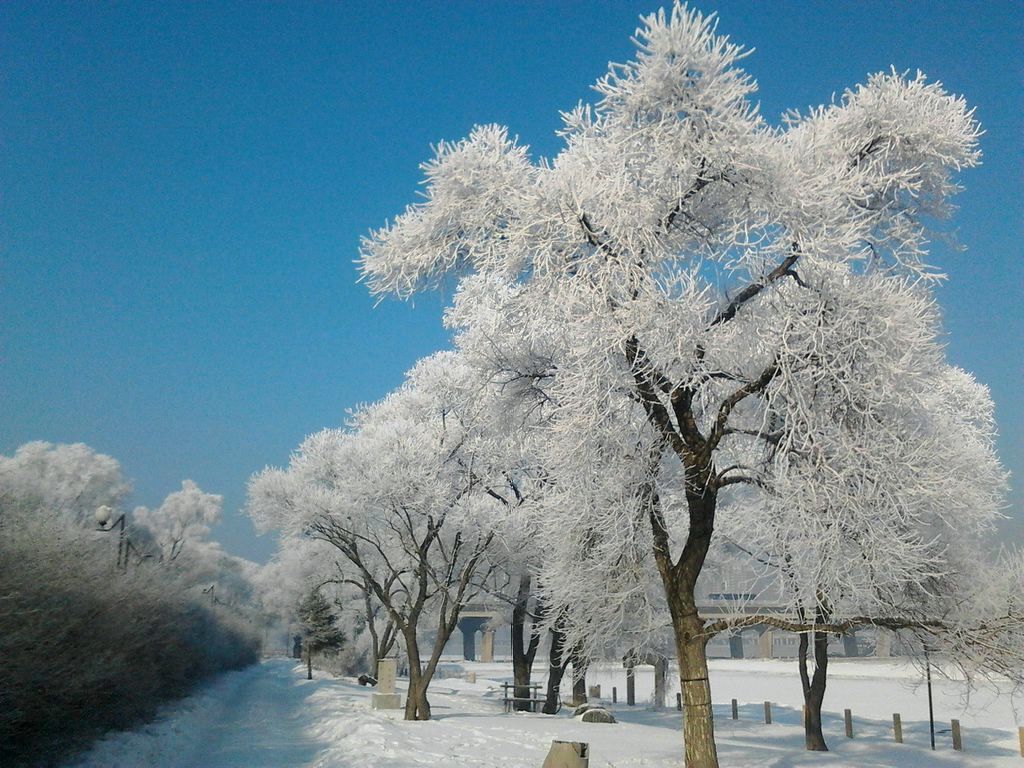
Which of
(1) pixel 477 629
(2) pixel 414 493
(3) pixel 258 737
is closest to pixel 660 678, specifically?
(2) pixel 414 493

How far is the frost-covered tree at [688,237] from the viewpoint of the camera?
949 cm

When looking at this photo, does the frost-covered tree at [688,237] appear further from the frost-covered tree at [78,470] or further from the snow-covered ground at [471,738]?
the frost-covered tree at [78,470]

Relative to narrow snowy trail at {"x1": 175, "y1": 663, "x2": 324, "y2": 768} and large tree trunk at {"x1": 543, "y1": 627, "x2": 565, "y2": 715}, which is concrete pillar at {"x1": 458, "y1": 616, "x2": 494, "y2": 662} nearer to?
narrow snowy trail at {"x1": 175, "y1": 663, "x2": 324, "y2": 768}

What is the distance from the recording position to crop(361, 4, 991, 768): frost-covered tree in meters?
9.49

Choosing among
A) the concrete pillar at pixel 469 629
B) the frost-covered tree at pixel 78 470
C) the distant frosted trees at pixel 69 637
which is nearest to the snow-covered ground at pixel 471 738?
the distant frosted trees at pixel 69 637

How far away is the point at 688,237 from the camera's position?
35.6ft

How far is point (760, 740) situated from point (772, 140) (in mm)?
18726

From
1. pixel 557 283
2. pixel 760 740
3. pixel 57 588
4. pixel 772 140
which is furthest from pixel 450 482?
pixel 772 140

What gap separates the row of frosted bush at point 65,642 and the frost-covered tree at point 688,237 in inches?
241

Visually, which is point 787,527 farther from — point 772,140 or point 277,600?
point 277,600

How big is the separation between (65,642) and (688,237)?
11001 mm

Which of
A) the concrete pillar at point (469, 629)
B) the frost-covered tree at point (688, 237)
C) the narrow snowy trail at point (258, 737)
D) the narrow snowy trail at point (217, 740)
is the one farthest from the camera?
the concrete pillar at point (469, 629)

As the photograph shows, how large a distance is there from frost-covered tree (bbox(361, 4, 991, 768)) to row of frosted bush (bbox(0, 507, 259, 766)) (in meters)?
6.13

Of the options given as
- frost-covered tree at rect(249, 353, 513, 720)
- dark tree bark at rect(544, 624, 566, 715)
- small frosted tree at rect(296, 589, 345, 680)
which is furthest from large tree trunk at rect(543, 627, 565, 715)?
small frosted tree at rect(296, 589, 345, 680)
